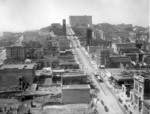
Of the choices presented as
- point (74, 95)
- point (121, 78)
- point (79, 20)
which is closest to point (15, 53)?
point (121, 78)

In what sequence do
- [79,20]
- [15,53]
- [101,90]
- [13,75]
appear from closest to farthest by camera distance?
[101,90] → [13,75] → [15,53] → [79,20]

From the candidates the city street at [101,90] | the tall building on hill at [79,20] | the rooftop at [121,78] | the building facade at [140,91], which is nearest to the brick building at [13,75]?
the city street at [101,90]

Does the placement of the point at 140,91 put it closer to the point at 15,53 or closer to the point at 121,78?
the point at 121,78

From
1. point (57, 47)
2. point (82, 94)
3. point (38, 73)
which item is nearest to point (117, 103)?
point (82, 94)

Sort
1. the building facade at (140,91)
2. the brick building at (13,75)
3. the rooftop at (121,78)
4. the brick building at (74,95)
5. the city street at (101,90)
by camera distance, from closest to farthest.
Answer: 1. the building facade at (140,91)
2. the city street at (101,90)
3. the brick building at (74,95)
4. the brick building at (13,75)
5. the rooftop at (121,78)

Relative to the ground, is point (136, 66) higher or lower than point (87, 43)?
lower

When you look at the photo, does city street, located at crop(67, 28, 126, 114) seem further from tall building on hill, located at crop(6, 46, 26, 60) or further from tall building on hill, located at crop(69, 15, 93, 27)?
tall building on hill, located at crop(69, 15, 93, 27)

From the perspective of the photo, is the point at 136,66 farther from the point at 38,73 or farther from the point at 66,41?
the point at 66,41

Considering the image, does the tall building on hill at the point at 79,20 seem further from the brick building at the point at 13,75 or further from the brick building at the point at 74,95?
the brick building at the point at 74,95

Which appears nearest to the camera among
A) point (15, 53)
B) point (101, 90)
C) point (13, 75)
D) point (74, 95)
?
point (74, 95)

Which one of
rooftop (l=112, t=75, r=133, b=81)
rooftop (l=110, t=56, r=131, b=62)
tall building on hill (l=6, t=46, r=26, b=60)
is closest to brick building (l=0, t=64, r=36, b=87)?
rooftop (l=112, t=75, r=133, b=81)

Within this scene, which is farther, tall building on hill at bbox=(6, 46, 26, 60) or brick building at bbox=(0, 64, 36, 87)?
tall building on hill at bbox=(6, 46, 26, 60)
